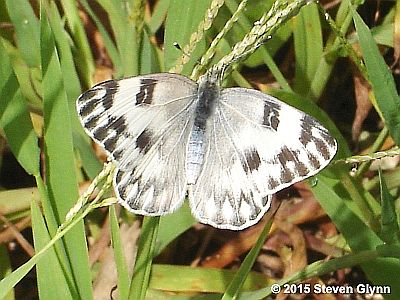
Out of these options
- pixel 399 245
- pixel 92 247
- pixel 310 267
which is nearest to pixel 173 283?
pixel 92 247

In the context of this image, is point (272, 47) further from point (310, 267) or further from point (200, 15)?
point (310, 267)

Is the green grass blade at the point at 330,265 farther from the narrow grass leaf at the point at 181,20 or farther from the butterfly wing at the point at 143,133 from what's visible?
the narrow grass leaf at the point at 181,20

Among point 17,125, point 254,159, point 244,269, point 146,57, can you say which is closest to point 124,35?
point 146,57

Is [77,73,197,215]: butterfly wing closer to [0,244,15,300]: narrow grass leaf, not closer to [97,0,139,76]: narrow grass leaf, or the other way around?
[97,0,139,76]: narrow grass leaf

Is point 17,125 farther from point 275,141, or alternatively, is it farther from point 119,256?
point 275,141

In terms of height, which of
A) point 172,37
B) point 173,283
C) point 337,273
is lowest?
point 337,273

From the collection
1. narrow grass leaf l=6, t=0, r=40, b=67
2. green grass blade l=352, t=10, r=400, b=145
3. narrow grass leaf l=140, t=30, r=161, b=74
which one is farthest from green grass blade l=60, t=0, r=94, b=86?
green grass blade l=352, t=10, r=400, b=145
